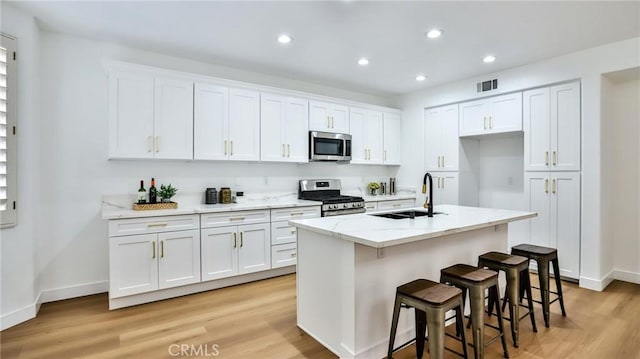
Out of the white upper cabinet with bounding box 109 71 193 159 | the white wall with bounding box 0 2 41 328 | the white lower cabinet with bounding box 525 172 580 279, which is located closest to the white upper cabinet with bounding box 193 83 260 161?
the white upper cabinet with bounding box 109 71 193 159

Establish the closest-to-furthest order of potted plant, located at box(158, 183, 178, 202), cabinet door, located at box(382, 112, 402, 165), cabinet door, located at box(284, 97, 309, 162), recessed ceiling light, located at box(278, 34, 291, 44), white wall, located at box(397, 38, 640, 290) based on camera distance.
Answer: recessed ceiling light, located at box(278, 34, 291, 44) < white wall, located at box(397, 38, 640, 290) < potted plant, located at box(158, 183, 178, 202) < cabinet door, located at box(284, 97, 309, 162) < cabinet door, located at box(382, 112, 402, 165)

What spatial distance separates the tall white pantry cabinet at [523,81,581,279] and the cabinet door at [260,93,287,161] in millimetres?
3175

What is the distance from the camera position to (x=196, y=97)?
3.74 meters

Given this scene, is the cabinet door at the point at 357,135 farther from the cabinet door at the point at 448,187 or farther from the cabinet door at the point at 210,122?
the cabinet door at the point at 210,122

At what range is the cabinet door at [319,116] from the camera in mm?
4668

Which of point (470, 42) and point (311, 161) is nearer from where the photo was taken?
point (470, 42)

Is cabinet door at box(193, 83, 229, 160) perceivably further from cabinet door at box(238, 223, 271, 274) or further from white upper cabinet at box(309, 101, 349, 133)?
white upper cabinet at box(309, 101, 349, 133)

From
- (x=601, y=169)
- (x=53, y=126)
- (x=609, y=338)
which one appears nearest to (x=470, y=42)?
(x=601, y=169)

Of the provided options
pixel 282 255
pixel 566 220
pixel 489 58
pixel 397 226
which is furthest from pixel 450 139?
pixel 397 226

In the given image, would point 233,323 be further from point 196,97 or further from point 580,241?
point 580,241

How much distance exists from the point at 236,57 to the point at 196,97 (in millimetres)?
687

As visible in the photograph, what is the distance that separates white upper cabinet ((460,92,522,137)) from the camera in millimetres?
4328

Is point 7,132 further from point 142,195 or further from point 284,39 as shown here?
point 284,39

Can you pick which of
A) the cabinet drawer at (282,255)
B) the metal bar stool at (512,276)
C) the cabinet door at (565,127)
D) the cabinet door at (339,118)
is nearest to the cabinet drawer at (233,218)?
the cabinet drawer at (282,255)
